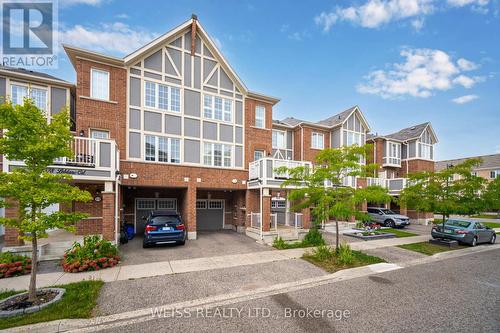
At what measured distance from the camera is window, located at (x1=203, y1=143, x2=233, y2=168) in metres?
14.6

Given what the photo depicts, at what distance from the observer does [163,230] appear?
36.5 feet

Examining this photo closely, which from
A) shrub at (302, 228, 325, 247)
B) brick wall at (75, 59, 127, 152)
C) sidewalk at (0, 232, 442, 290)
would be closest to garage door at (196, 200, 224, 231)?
brick wall at (75, 59, 127, 152)

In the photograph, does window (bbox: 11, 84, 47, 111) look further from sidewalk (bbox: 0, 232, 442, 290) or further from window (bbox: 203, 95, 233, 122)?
sidewalk (bbox: 0, 232, 442, 290)

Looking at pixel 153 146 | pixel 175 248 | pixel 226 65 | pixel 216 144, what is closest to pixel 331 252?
pixel 175 248

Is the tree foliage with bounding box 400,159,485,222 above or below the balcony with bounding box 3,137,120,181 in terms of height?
below

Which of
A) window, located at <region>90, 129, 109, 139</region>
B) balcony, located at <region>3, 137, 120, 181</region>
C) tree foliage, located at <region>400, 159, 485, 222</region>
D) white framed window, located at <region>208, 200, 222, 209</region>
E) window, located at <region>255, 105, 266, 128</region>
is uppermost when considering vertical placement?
window, located at <region>255, 105, 266, 128</region>

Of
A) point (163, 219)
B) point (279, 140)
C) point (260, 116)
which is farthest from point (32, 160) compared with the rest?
point (279, 140)

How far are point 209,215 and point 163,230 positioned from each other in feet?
20.1

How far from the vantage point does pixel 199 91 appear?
1446 centimetres

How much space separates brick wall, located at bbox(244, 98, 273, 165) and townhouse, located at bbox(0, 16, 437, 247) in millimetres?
71

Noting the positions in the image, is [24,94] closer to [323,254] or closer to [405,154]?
[323,254]

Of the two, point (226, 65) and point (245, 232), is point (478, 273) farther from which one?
point (226, 65)

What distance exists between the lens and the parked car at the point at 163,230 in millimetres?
10938

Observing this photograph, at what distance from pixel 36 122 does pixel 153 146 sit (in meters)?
7.59
